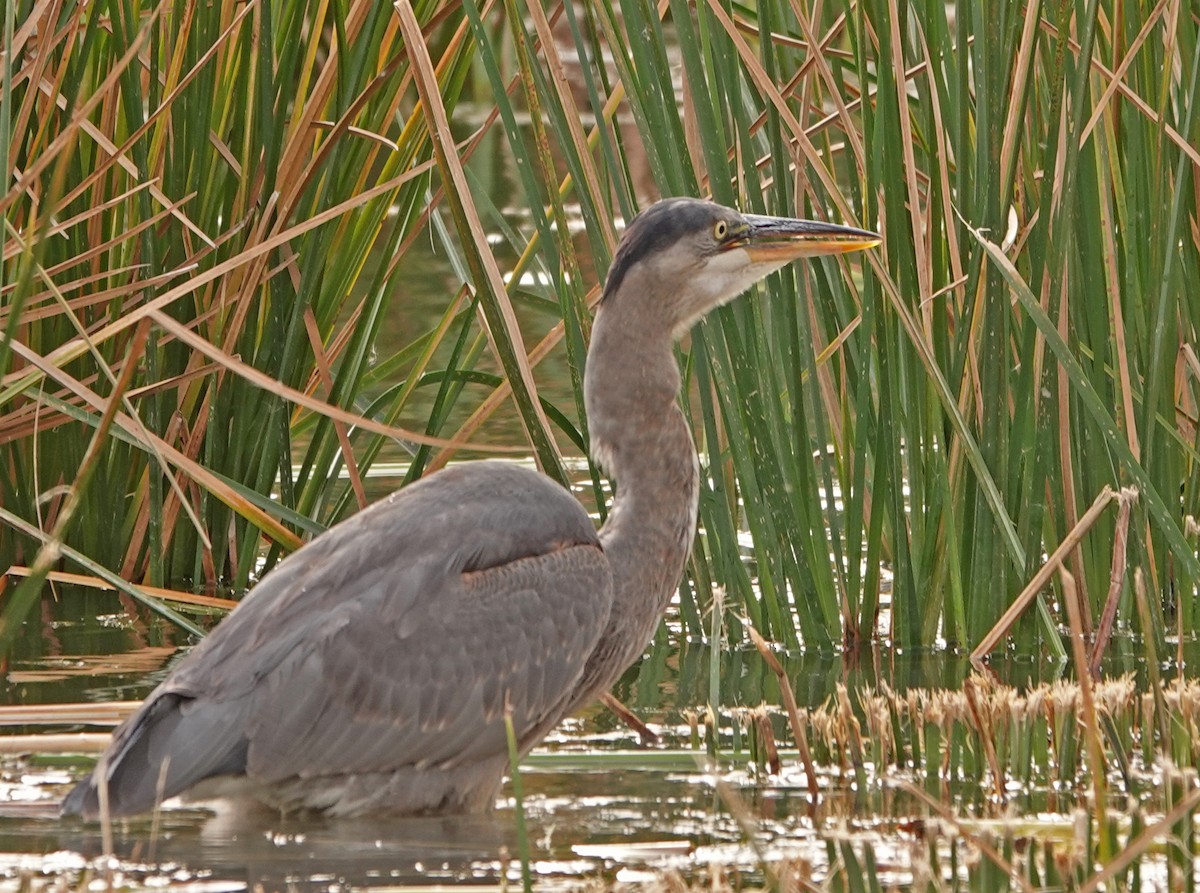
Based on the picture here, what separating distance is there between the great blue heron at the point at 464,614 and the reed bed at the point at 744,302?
222 mm

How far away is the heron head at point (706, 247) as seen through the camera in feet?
15.7

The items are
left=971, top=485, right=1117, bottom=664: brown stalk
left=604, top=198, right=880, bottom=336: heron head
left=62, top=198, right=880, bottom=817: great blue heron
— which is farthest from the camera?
left=604, top=198, right=880, bottom=336: heron head

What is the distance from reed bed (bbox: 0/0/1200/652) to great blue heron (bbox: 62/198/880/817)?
222mm

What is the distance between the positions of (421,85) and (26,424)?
151cm

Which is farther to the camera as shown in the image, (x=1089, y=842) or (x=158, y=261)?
(x=158, y=261)

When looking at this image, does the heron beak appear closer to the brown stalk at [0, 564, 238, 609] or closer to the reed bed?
the reed bed

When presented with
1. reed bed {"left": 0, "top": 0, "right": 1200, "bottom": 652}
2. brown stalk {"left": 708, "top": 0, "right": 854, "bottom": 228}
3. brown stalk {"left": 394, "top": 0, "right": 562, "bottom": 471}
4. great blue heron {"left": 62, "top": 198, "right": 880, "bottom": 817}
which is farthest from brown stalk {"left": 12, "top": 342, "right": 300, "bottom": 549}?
brown stalk {"left": 708, "top": 0, "right": 854, "bottom": 228}

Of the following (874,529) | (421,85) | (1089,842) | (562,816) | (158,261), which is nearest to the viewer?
(1089,842)

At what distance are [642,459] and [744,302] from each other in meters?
0.54

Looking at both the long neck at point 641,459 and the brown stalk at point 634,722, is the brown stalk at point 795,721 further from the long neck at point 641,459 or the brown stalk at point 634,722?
the long neck at point 641,459

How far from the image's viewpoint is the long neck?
4793 millimetres

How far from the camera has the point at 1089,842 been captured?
3229mm

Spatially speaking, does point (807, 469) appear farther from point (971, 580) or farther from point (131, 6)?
point (131, 6)

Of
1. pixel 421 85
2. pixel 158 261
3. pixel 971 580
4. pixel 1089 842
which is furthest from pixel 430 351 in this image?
pixel 1089 842
